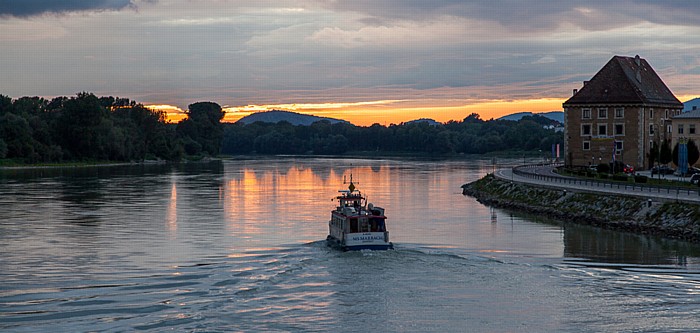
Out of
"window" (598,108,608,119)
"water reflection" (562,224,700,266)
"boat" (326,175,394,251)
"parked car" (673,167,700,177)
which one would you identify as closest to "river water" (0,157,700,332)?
"water reflection" (562,224,700,266)

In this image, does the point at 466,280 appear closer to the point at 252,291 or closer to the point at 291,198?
the point at 252,291

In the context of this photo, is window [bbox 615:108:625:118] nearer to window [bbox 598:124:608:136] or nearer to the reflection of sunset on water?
window [bbox 598:124:608:136]

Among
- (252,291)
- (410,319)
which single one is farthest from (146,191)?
(410,319)

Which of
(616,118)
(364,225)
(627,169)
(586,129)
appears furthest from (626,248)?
(586,129)

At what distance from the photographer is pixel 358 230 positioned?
50.8 m

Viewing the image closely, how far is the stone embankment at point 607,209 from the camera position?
5788cm

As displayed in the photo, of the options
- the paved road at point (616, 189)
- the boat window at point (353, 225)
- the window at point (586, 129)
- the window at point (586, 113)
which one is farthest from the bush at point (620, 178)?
the boat window at point (353, 225)

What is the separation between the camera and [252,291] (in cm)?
3825

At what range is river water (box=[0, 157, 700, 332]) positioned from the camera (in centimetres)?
3288

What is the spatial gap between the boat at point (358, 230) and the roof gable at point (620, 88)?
Result: 223 ft

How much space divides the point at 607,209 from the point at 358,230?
86.8 feet

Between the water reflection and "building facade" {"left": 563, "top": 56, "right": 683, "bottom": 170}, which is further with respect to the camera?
"building facade" {"left": 563, "top": 56, "right": 683, "bottom": 170}

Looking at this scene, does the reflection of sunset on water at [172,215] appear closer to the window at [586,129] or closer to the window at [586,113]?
the window at [586,129]

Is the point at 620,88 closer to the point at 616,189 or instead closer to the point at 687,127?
the point at 687,127
